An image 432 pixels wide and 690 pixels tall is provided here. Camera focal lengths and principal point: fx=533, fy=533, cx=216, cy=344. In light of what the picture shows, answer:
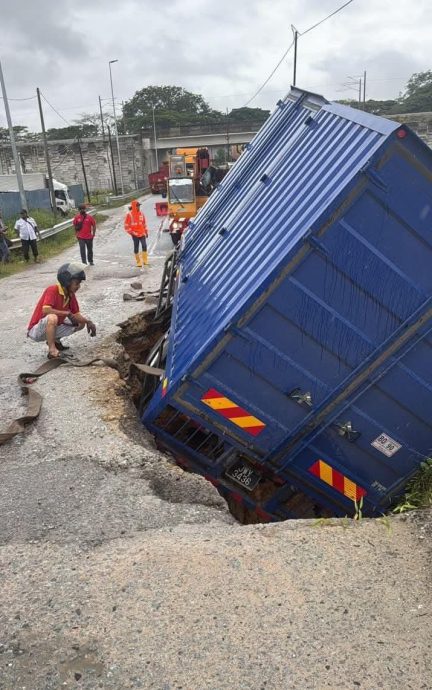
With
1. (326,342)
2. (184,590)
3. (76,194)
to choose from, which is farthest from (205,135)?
(184,590)

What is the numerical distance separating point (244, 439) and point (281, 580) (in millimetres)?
1391

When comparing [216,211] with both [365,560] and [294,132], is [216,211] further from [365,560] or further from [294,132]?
[365,560]

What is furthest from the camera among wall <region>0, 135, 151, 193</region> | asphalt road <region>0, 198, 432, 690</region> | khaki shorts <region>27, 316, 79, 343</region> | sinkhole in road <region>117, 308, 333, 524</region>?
wall <region>0, 135, 151, 193</region>

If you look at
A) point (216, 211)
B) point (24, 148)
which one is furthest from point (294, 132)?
point (24, 148)

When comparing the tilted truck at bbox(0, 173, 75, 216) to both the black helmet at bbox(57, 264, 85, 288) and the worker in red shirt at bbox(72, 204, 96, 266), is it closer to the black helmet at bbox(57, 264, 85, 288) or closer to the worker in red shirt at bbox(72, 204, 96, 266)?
the worker in red shirt at bbox(72, 204, 96, 266)

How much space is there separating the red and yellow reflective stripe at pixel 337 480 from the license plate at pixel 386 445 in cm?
37

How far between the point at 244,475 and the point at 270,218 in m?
2.24

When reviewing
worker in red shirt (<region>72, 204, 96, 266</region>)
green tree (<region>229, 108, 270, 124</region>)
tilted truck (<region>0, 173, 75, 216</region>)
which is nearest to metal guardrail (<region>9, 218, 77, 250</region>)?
worker in red shirt (<region>72, 204, 96, 266</region>)

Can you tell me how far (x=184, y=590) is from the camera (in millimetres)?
2775

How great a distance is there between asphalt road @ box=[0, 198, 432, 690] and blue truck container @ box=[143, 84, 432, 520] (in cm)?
68

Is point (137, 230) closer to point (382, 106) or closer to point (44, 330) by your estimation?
point (44, 330)

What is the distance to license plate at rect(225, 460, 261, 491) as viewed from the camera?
4516 mm

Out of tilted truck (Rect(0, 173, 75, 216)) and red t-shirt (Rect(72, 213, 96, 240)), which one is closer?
red t-shirt (Rect(72, 213, 96, 240))

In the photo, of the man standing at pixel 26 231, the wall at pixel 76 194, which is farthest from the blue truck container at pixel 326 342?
the wall at pixel 76 194
